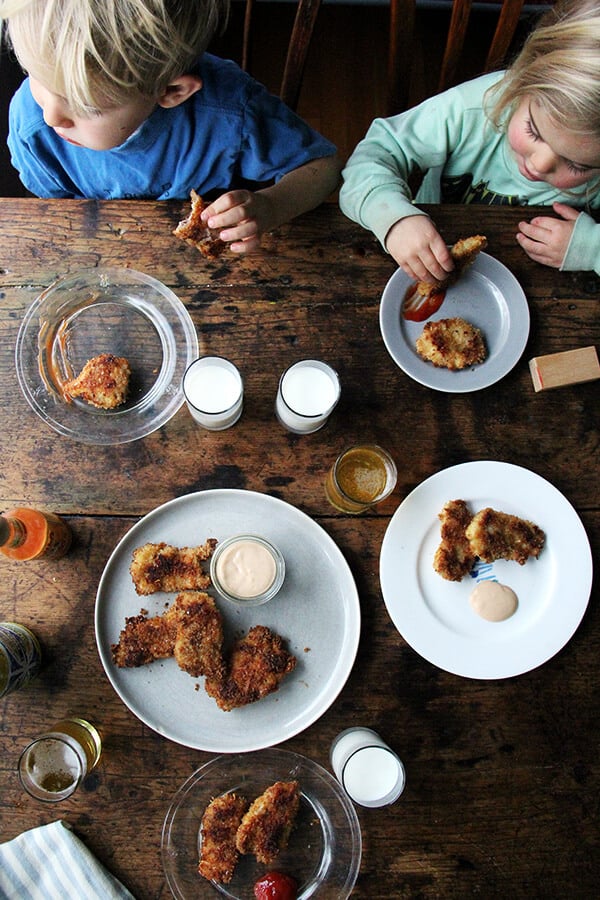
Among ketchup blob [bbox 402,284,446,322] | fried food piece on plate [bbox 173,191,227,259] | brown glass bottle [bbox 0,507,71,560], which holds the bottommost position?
brown glass bottle [bbox 0,507,71,560]

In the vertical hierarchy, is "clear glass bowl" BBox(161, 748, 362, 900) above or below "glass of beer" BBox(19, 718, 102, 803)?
below

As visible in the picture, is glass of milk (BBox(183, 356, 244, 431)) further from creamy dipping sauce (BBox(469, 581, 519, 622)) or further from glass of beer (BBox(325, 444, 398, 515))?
creamy dipping sauce (BBox(469, 581, 519, 622))

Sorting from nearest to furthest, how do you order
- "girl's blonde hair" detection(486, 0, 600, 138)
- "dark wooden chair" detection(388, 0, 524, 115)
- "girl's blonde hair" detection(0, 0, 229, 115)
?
"girl's blonde hair" detection(0, 0, 229, 115) → "girl's blonde hair" detection(486, 0, 600, 138) → "dark wooden chair" detection(388, 0, 524, 115)

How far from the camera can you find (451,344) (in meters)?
1.42

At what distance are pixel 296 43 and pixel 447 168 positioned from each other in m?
0.47

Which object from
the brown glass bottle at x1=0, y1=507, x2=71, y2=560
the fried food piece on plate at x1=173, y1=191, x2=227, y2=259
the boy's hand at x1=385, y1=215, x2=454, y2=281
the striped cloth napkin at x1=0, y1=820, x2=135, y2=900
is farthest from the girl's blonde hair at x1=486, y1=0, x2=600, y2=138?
the striped cloth napkin at x1=0, y1=820, x2=135, y2=900

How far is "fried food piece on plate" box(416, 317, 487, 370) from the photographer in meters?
1.41

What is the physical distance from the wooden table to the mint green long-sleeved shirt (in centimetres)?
8

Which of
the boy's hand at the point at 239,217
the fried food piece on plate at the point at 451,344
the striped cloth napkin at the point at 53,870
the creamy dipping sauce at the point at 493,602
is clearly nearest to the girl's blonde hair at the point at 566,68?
the fried food piece on plate at the point at 451,344

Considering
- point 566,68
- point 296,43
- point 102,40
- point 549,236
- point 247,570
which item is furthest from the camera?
point 296,43

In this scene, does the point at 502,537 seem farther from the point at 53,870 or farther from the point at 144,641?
the point at 53,870

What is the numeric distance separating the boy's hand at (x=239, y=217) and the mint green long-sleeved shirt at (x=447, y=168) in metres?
0.22

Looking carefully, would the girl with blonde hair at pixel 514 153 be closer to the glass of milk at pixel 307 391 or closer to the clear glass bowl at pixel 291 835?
the glass of milk at pixel 307 391

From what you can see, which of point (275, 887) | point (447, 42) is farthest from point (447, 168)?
point (275, 887)
